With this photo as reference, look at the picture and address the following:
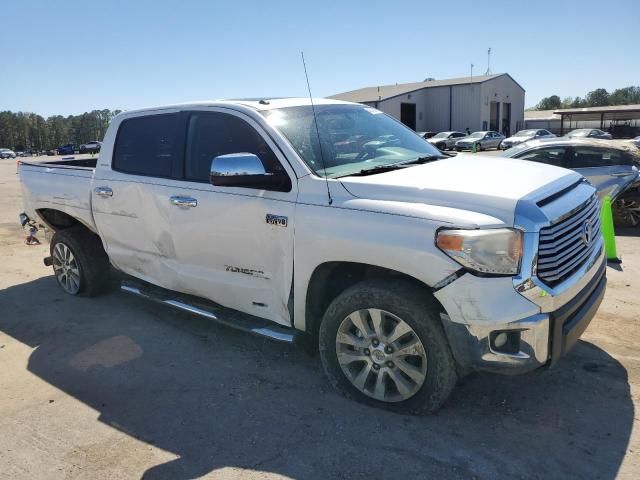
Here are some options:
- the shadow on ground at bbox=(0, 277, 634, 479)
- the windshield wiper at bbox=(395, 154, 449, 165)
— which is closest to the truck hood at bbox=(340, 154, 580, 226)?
the windshield wiper at bbox=(395, 154, 449, 165)

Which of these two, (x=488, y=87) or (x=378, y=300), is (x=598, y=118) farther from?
(x=378, y=300)

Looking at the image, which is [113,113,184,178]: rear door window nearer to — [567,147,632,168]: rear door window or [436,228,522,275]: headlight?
[436,228,522,275]: headlight

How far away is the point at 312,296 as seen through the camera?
3.52 meters

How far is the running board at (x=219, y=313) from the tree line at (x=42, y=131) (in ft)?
368

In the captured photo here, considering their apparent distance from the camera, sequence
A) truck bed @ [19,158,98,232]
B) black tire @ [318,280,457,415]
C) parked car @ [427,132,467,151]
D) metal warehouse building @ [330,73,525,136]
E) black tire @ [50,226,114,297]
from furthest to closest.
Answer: metal warehouse building @ [330,73,525,136] < parked car @ [427,132,467,151] < black tire @ [50,226,114,297] < truck bed @ [19,158,98,232] < black tire @ [318,280,457,415]

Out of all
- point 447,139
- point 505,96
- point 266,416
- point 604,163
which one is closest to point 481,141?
point 447,139

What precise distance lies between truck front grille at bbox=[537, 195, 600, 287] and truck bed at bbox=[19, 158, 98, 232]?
13.6 feet

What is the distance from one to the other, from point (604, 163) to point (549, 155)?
83cm

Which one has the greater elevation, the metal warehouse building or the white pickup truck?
the metal warehouse building

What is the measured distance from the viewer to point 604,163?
8.55 m

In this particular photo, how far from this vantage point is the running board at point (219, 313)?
146 inches


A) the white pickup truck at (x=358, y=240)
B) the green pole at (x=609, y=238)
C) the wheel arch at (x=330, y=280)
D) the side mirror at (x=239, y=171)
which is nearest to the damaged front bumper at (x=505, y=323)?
the white pickup truck at (x=358, y=240)

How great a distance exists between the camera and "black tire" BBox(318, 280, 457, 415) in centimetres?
302

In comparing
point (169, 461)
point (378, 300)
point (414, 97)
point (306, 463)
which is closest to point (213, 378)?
point (169, 461)
